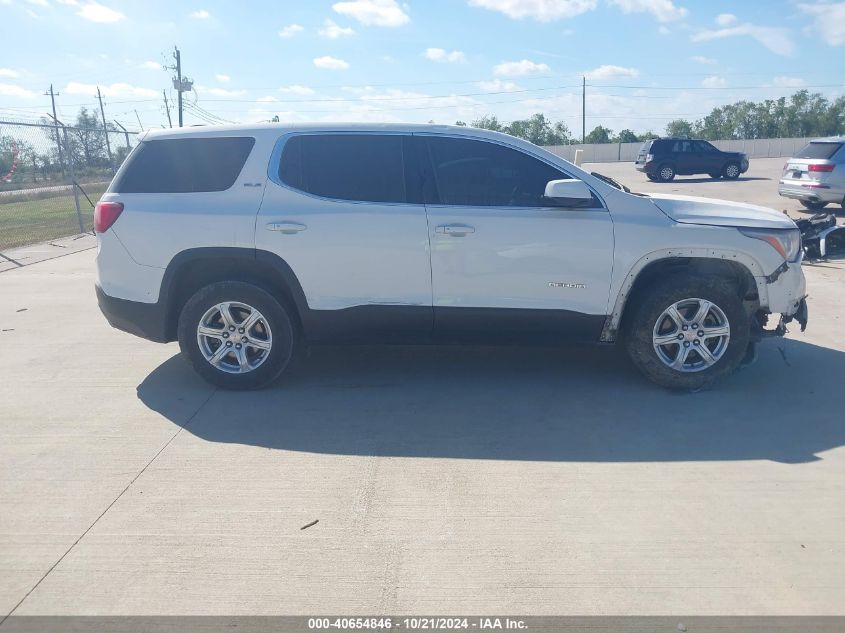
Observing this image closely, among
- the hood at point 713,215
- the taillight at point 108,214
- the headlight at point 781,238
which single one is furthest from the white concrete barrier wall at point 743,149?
the taillight at point 108,214

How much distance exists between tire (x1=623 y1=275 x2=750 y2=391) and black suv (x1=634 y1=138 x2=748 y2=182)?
26.1 m

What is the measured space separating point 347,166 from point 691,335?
283 cm

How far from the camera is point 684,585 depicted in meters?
3.13

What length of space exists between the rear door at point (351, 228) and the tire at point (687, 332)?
1.58 m

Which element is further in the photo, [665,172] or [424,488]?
[665,172]

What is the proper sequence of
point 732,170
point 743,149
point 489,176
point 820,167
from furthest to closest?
point 743,149 < point 732,170 < point 820,167 < point 489,176

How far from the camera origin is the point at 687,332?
211 inches

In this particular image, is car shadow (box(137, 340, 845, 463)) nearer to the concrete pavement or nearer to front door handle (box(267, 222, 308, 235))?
the concrete pavement

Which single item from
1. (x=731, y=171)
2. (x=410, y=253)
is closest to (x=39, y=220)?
(x=410, y=253)

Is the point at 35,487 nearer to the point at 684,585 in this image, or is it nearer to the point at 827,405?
the point at 684,585

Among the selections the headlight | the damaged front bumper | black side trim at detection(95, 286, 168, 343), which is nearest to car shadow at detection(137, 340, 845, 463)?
black side trim at detection(95, 286, 168, 343)

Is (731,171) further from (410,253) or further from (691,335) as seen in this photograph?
(410,253)

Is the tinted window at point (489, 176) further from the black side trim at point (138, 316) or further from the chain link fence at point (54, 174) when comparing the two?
the chain link fence at point (54, 174)

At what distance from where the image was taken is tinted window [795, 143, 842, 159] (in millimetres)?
15234
